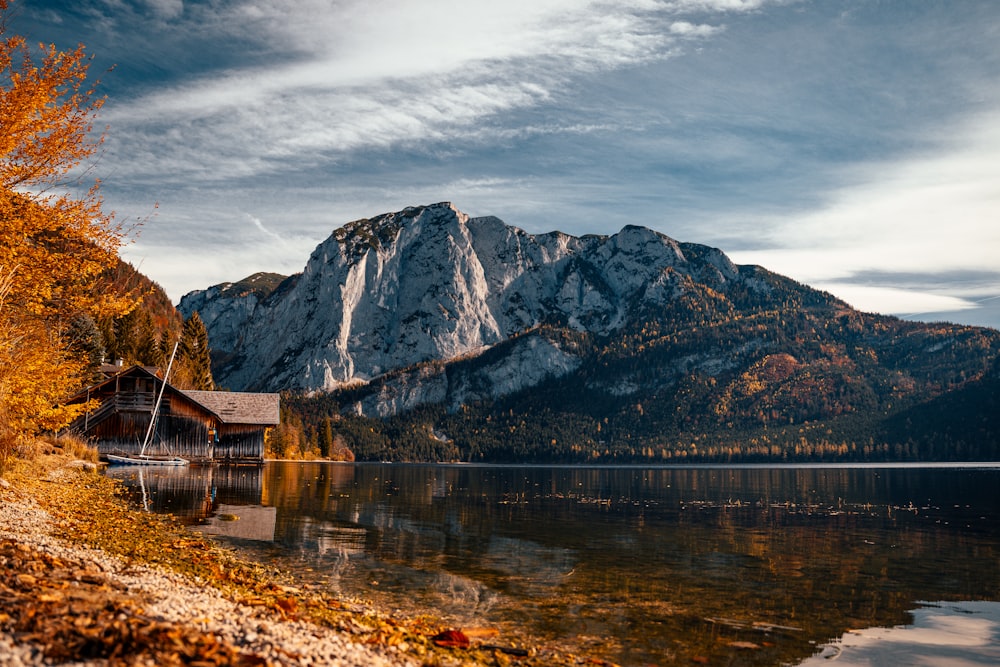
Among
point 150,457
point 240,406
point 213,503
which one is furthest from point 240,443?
point 213,503

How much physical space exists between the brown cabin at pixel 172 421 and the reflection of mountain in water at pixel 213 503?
22.8 metres

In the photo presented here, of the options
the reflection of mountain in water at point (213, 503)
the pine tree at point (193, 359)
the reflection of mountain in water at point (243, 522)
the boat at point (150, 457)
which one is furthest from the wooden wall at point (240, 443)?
the reflection of mountain in water at point (243, 522)

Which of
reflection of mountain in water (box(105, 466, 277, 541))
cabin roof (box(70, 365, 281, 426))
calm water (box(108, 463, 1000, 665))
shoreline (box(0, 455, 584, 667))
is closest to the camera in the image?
shoreline (box(0, 455, 584, 667))

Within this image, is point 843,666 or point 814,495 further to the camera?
point 814,495

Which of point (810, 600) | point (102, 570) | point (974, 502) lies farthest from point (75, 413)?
point (974, 502)

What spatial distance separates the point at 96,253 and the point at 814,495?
60073mm

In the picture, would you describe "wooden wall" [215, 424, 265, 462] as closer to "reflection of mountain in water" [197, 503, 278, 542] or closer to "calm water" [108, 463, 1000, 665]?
"calm water" [108, 463, 1000, 665]

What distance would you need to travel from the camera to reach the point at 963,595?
1975 cm

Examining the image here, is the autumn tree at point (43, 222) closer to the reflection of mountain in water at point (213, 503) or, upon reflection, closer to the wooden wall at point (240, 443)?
the reflection of mountain in water at point (213, 503)

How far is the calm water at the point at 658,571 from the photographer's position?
47.5 ft

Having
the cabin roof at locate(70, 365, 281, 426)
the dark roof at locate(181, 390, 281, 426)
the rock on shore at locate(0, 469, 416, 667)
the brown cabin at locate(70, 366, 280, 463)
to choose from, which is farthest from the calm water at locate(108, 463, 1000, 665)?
the dark roof at locate(181, 390, 281, 426)

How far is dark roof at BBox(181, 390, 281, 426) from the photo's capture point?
81938 mm

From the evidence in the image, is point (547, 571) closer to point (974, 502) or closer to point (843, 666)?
point (843, 666)

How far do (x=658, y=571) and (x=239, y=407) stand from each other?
234 feet
